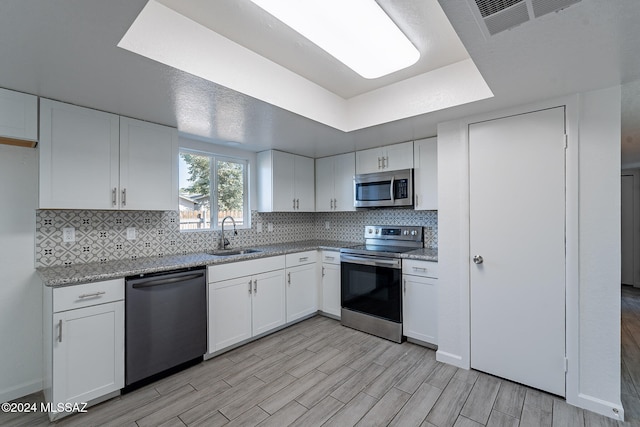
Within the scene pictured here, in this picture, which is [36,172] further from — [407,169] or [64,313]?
[407,169]

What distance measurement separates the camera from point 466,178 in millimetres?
2486

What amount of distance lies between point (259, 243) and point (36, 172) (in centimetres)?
222

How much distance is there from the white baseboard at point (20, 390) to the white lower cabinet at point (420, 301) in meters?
3.06

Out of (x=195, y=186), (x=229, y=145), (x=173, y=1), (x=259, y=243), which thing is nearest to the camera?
(x=173, y=1)

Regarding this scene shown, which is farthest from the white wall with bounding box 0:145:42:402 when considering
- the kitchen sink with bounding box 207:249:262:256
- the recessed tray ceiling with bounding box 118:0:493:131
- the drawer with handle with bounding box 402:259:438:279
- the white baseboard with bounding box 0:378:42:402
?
the drawer with handle with bounding box 402:259:438:279

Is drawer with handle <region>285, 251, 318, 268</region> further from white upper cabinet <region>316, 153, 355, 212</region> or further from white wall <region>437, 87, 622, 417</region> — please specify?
white wall <region>437, 87, 622, 417</region>

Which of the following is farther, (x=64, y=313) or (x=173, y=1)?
(x=64, y=313)

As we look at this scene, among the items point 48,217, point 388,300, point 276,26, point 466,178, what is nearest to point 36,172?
point 48,217

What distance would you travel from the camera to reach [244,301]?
290 cm

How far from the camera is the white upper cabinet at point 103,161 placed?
2080 mm

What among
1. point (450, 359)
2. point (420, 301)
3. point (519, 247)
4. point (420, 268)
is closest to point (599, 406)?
point (450, 359)

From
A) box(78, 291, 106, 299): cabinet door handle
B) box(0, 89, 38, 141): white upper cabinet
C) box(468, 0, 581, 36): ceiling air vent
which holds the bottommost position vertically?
box(78, 291, 106, 299): cabinet door handle

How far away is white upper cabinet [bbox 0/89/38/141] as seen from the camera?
1904mm

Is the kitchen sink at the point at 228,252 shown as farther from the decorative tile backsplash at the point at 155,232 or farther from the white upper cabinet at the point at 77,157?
the white upper cabinet at the point at 77,157
